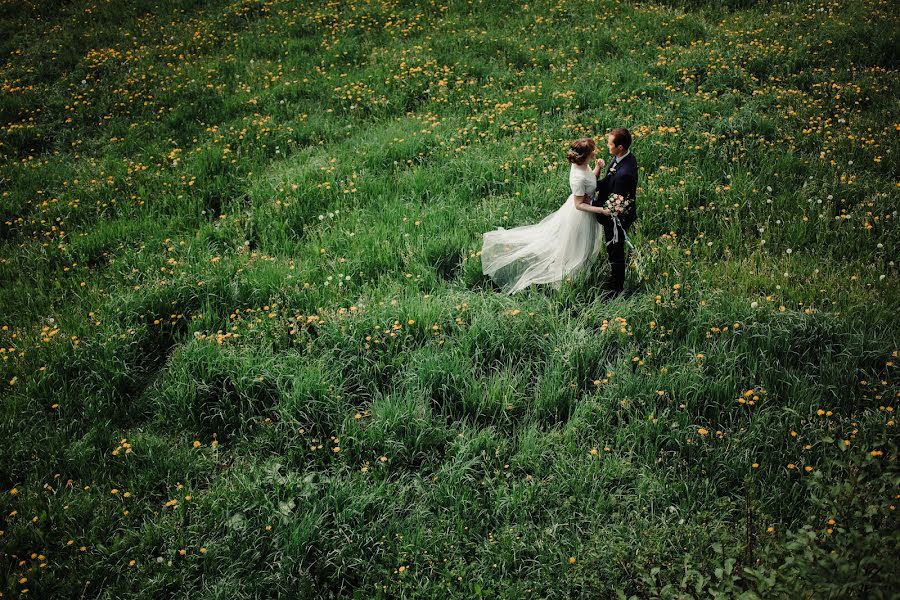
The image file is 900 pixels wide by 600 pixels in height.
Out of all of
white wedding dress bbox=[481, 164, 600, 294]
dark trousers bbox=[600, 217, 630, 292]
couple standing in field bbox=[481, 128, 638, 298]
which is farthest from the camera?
white wedding dress bbox=[481, 164, 600, 294]

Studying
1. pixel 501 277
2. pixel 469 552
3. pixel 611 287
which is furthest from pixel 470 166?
pixel 469 552

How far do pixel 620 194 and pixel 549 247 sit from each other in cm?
98

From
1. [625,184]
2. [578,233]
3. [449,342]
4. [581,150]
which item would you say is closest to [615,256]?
[578,233]

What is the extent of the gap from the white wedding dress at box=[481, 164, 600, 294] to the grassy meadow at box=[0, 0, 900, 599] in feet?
0.72

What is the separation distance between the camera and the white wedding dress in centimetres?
621

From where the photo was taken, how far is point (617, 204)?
5793mm

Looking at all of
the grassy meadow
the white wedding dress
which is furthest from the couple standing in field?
the grassy meadow

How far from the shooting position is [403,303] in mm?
5914

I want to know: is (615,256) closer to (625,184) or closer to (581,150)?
(625,184)

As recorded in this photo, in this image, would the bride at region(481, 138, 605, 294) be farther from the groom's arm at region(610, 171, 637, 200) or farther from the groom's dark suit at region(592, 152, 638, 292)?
the groom's arm at region(610, 171, 637, 200)

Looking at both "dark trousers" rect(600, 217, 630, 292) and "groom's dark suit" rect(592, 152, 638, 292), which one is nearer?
"groom's dark suit" rect(592, 152, 638, 292)

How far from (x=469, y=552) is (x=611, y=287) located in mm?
3268

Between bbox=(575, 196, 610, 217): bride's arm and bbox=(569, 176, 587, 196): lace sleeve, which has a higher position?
bbox=(569, 176, 587, 196): lace sleeve

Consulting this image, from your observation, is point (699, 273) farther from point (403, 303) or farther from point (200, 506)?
point (200, 506)
